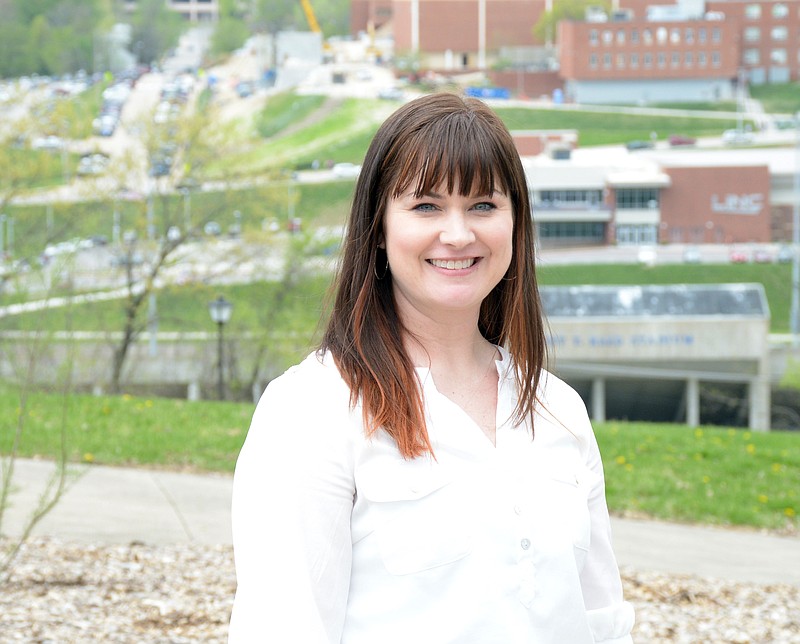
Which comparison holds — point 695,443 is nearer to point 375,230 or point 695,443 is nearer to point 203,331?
point 375,230

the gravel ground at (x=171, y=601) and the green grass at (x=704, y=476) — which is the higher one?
the gravel ground at (x=171, y=601)

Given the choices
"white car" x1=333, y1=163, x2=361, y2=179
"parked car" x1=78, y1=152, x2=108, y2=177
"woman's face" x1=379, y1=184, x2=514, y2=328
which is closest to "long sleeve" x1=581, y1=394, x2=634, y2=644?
"woman's face" x1=379, y1=184, x2=514, y2=328

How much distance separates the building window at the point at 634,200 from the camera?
5991 centimetres

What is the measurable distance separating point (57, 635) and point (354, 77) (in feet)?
344

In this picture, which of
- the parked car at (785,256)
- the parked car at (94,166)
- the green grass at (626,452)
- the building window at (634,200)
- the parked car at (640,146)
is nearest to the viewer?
the green grass at (626,452)

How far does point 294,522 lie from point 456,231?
0.53 m

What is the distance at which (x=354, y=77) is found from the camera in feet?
350

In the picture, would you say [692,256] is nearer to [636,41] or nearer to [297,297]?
[297,297]

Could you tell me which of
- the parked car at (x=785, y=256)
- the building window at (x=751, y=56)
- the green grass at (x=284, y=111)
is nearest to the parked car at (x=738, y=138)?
the building window at (x=751, y=56)

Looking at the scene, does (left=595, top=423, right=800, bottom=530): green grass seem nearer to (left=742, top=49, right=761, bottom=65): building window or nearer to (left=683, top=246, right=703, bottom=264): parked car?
(left=683, top=246, right=703, bottom=264): parked car

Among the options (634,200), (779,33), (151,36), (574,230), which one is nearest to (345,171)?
(574,230)

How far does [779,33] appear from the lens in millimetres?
103188

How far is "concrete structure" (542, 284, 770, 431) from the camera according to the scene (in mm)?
26875

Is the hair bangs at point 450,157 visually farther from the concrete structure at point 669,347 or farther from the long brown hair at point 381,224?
the concrete structure at point 669,347
